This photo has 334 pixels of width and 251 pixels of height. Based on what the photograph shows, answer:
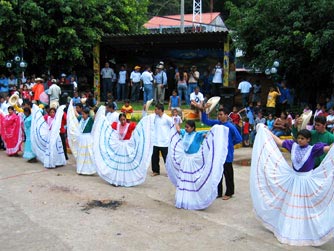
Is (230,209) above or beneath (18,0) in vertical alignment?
beneath

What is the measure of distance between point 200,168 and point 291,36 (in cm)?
1098

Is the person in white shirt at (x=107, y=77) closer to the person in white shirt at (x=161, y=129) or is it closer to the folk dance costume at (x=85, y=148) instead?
the folk dance costume at (x=85, y=148)

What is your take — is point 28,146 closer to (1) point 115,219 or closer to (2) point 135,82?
(1) point 115,219

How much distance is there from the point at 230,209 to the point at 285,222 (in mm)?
1675

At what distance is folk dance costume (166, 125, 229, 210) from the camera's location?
741 centimetres

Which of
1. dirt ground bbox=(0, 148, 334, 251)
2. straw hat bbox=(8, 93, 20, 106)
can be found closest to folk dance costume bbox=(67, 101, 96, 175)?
dirt ground bbox=(0, 148, 334, 251)

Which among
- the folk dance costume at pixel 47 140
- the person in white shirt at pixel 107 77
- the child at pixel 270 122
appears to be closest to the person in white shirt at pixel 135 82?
the person in white shirt at pixel 107 77

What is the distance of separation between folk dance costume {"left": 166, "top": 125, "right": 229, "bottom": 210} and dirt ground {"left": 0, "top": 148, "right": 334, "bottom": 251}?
0.68 ft

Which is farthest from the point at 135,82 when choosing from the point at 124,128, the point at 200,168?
the point at 200,168

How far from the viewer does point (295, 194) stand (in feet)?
20.0

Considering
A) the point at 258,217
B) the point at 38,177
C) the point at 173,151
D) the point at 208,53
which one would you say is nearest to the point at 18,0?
the point at 208,53

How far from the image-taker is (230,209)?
7.69 meters

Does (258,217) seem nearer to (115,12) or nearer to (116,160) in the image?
(116,160)

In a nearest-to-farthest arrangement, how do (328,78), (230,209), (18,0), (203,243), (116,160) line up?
(203,243), (230,209), (116,160), (328,78), (18,0)
